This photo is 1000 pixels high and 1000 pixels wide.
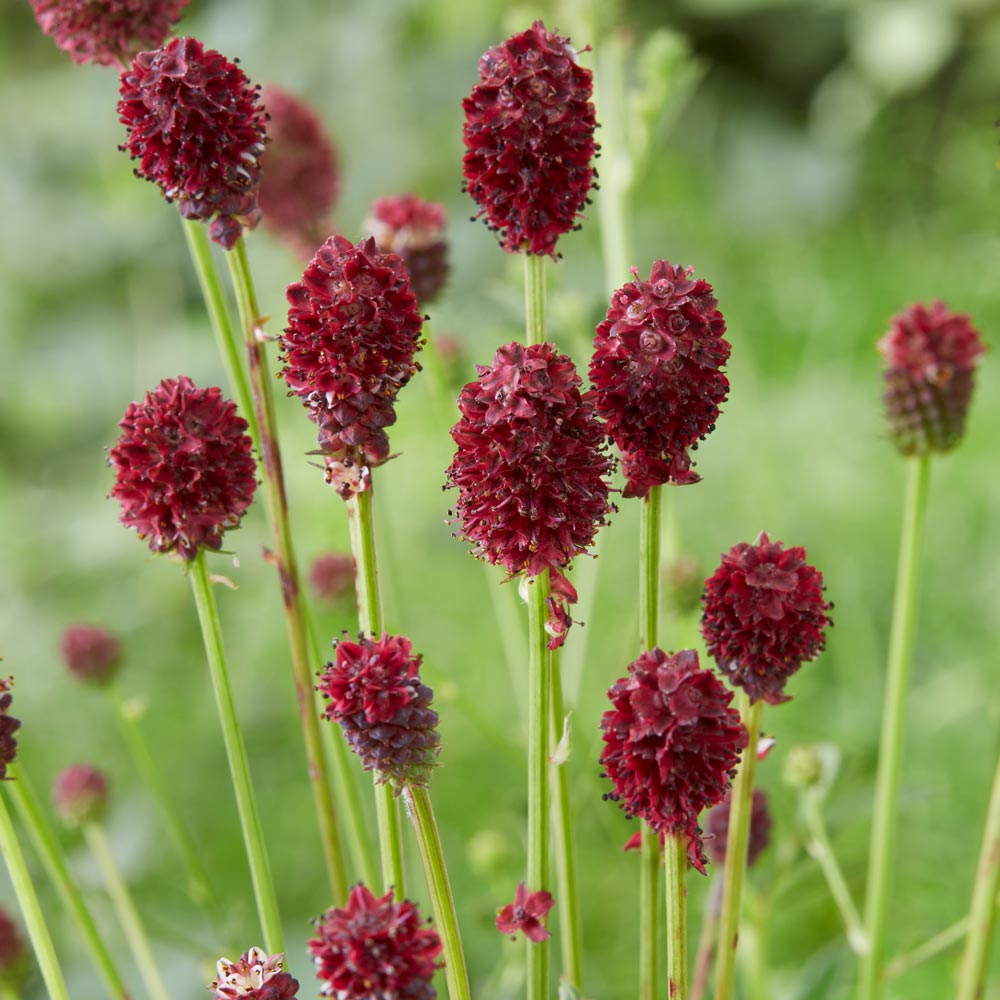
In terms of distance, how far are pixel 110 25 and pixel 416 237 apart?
153 mm

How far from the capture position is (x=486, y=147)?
356 mm

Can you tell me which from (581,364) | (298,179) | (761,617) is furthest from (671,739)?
(581,364)

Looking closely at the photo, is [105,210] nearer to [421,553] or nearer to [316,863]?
[421,553]

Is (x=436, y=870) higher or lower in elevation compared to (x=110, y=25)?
lower

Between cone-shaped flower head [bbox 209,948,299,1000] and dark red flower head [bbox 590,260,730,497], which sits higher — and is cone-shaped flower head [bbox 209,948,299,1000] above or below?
below

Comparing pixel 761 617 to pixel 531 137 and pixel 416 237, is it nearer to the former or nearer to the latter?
pixel 531 137

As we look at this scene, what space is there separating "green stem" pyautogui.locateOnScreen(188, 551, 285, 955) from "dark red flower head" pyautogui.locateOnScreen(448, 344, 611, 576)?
0.27 ft

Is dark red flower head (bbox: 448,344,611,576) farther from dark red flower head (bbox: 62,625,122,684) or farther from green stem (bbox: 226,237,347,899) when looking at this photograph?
dark red flower head (bbox: 62,625,122,684)

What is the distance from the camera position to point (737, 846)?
1.18ft

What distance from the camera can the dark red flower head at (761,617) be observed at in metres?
0.35

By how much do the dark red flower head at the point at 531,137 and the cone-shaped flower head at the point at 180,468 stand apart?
98 mm

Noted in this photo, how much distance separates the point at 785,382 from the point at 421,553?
20.0 inches

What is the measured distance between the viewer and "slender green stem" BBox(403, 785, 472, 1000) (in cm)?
31

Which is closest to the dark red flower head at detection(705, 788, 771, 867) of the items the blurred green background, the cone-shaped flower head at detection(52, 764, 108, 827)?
the blurred green background
